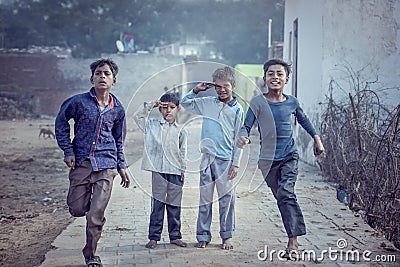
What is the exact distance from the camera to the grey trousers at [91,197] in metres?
4.30

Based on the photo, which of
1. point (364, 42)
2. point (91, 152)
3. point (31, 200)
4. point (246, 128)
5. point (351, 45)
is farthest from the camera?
point (351, 45)

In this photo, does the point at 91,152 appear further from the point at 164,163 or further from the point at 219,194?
the point at 219,194

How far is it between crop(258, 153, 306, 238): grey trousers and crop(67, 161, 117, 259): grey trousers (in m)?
1.35

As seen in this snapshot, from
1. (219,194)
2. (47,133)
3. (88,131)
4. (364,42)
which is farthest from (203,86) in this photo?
(47,133)

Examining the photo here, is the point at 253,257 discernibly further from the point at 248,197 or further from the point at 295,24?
the point at 295,24

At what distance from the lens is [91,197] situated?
4445mm

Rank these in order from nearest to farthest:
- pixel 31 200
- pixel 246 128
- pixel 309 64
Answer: pixel 246 128, pixel 31 200, pixel 309 64

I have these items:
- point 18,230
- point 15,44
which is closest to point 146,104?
point 18,230

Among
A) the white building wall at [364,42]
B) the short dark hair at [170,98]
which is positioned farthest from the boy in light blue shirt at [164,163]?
the white building wall at [364,42]

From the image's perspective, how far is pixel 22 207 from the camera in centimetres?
769

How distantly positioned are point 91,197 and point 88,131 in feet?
1.69

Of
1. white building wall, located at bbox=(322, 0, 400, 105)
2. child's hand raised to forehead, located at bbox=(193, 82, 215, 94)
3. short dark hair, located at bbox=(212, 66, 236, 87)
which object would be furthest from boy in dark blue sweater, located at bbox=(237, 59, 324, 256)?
white building wall, located at bbox=(322, 0, 400, 105)

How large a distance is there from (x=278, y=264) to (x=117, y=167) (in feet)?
4.83

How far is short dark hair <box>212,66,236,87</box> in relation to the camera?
191 inches
